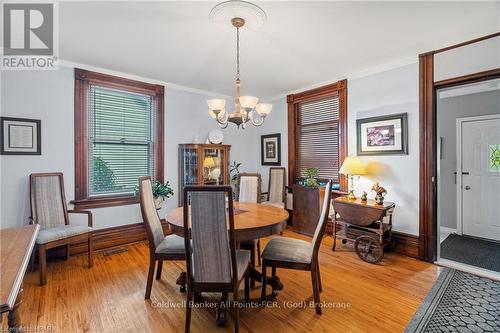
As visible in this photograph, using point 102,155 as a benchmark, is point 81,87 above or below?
above

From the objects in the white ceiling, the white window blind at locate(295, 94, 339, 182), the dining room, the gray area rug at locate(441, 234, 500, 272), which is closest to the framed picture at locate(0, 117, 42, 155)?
the dining room

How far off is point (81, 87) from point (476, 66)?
467 cm

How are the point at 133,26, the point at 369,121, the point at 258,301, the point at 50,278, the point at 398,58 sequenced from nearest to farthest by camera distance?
1. the point at 258,301
2. the point at 133,26
3. the point at 50,278
4. the point at 398,58
5. the point at 369,121

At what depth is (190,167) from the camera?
410cm

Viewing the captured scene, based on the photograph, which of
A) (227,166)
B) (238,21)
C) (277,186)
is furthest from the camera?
(277,186)

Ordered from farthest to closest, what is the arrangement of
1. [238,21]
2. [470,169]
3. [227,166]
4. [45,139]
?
1. [227,166]
2. [470,169]
3. [45,139]
4. [238,21]

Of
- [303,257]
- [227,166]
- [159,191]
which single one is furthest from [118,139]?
[303,257]

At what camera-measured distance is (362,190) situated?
3.55m

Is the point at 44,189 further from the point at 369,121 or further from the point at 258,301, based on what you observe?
the point at 369,121

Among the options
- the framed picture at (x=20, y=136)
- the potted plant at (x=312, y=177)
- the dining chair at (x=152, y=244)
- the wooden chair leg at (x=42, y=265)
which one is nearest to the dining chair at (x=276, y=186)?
the potted plant at (x=312, y=177)

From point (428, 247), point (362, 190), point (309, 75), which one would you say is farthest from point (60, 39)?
point (428, 247)

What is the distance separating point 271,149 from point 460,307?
3.52 m

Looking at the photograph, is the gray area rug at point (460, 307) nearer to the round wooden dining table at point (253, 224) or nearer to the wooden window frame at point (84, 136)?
the round wooden dining table at point (253, 224)

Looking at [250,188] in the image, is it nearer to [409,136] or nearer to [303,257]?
[303,257]
